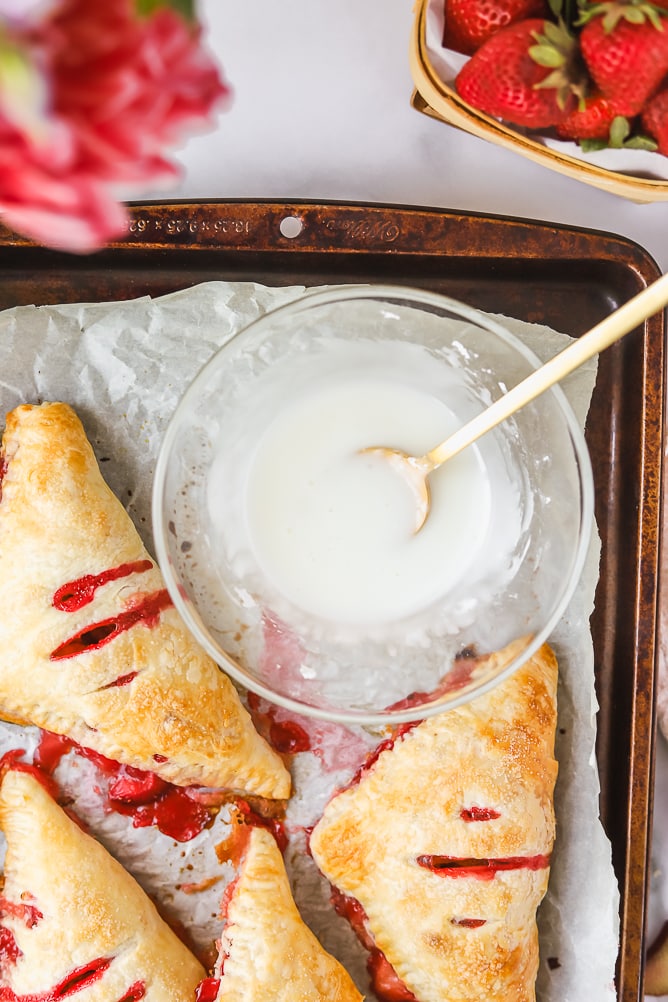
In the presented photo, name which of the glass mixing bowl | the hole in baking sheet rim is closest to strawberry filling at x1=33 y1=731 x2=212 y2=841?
the glass mixing bowl

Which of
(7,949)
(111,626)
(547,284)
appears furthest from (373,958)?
(547,284)

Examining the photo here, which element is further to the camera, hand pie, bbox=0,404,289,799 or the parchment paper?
hand pie, bbox=0,404,289,799

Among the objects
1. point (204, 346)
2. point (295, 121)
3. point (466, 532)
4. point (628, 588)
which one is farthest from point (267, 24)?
point (628, 588)

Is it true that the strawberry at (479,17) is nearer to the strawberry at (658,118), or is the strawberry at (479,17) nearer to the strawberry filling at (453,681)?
the strawberry at (658,118)

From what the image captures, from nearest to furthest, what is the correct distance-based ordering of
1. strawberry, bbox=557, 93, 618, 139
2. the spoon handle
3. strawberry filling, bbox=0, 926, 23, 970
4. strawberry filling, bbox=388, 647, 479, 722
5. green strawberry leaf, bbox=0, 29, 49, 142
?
green strawberry leaf, bbox=0, 29, 49, 142
the spoon handle
strawberry, bbox=557, 93, 618, 139
strawberry filling, bbox=388, 647, 479, 722
strawberry filling, bbox=0, 926, 23, 970

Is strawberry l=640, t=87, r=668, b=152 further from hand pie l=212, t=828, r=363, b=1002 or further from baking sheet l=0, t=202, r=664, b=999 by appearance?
hand pie l=212, t=828, r=363, b=1002

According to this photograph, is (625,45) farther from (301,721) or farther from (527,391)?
(301,721)
